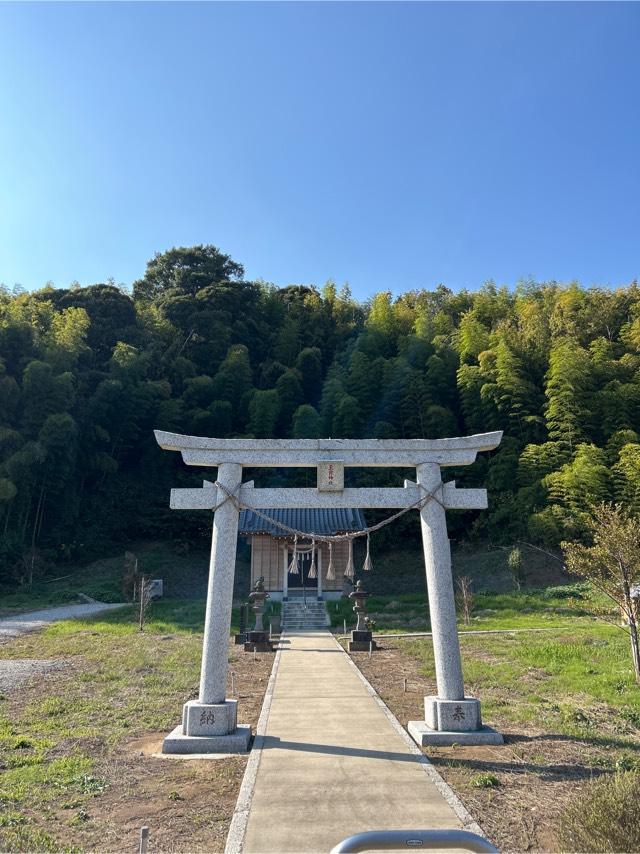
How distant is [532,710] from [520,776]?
94.8 inches

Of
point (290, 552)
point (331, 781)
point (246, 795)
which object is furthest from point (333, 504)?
point (290, 552)

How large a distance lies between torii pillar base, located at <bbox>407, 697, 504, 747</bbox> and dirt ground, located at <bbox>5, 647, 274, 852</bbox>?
1864 millimetres

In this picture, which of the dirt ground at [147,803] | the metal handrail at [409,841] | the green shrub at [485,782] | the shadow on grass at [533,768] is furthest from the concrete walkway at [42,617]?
the metal handrail at [409,841]

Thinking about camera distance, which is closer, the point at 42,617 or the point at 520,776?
the point at 520,776

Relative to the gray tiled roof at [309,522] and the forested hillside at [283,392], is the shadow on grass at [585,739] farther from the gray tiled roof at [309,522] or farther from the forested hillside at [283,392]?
the forested hillside at [283,392]

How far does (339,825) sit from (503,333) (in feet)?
83.6

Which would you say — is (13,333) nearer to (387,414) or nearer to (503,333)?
(387,414)

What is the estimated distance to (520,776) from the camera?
449cm

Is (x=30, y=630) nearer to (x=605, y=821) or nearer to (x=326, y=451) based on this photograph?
(x=326, y=451)

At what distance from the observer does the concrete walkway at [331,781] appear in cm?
349

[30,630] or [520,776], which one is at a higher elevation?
[30,630]

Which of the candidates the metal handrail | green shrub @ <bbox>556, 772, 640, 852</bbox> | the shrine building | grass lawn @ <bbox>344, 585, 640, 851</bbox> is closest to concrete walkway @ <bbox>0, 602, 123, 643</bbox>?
the shrine building

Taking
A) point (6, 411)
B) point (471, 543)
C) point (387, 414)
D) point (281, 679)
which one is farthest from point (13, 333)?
point (471, 543)

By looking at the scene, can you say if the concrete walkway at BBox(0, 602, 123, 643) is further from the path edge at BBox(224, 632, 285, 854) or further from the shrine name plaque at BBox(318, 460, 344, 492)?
the shrine name plaque at BBox(318, 460, 344, 492)
